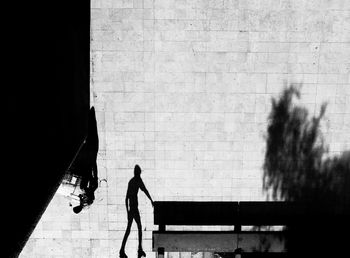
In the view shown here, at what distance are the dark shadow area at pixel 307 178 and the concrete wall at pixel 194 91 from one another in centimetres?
33

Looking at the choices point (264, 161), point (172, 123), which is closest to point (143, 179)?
point (172, 123)

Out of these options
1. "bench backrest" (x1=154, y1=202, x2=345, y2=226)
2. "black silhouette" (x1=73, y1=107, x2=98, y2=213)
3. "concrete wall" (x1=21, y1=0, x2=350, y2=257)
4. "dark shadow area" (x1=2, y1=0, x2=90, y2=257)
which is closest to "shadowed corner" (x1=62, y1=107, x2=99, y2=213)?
"black silhouette" (x1=73, y1=107, x2=98, y2=213)

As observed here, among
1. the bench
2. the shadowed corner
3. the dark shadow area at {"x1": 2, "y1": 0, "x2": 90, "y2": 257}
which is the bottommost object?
the bench

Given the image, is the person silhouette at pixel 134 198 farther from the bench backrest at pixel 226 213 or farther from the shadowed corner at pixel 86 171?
the shadowed corner at pixel 86 171

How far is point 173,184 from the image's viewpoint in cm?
1093

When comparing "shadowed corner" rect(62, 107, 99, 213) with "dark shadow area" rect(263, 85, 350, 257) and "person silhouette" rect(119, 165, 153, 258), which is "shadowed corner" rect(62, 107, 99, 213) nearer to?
"person silhouette" rect(119, 165, 153, 258)

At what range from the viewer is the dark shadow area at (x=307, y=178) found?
34.8 feet

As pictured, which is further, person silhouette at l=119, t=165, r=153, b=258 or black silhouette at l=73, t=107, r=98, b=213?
person silhouette at l=119, t=165, r=153, b=258

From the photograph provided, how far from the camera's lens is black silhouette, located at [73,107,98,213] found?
10570 millimetres

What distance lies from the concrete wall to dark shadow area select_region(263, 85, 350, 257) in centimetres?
33

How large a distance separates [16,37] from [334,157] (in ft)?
29.8

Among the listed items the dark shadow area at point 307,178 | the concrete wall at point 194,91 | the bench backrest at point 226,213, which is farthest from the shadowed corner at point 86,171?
the dark shadow area at point 307,178

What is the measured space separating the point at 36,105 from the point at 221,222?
6.77 m

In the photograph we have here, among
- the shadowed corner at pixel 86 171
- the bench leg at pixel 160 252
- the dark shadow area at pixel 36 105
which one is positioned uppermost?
the dark shadow area at pixel 36 105
